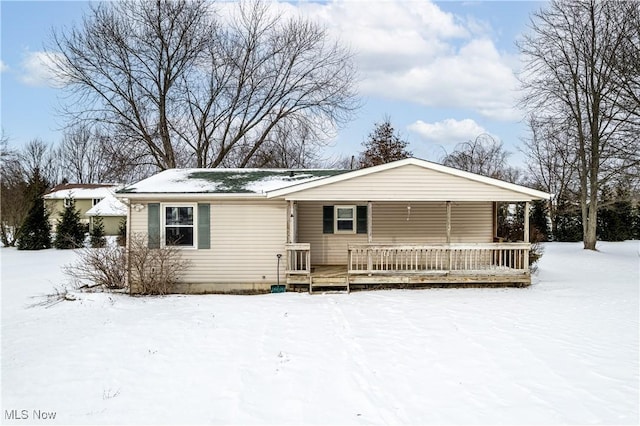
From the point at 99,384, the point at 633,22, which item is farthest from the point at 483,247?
the point at 633,22

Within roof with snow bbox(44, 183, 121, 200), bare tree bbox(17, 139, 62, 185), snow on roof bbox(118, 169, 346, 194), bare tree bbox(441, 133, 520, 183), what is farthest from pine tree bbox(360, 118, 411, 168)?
bare tree bbox(17, 139, 62, 185)

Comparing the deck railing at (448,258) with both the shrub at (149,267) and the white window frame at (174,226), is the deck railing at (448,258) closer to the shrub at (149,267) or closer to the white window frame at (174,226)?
the white window frame at (174,226)

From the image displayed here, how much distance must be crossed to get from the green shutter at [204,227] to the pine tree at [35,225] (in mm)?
17953

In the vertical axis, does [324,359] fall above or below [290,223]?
below

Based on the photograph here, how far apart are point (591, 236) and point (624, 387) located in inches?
798

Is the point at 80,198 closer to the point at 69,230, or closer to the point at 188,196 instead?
the point at 69,230

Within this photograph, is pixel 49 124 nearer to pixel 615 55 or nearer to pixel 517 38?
pixel 517 38

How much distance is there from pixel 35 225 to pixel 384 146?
2301cm

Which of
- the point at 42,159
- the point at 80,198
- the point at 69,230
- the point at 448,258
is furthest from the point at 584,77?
the point at 42,159

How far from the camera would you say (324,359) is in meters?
6.36

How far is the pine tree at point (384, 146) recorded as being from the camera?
1239 inches

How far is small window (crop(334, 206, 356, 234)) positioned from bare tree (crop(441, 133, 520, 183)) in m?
20.7

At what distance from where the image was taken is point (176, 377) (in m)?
5.65

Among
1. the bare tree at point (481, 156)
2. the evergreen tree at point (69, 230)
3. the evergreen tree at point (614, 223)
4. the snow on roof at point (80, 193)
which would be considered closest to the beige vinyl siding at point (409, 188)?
the evergreen tree at point (69, 230)
